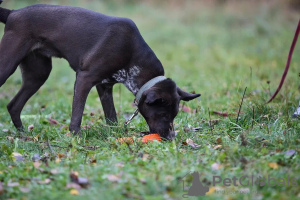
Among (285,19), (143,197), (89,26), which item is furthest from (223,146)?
(285,19)

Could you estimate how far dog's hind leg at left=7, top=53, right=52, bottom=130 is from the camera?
18.1 ft

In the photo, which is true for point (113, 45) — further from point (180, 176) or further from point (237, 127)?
point (180, 176)

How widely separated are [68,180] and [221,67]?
8073mm

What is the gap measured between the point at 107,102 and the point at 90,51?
824 mm

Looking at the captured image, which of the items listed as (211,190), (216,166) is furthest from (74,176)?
(216,166)

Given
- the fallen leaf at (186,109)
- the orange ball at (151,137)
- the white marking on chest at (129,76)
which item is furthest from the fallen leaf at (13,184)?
the fallen leaf at (186,109)

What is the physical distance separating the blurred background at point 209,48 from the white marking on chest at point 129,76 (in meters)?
1.29

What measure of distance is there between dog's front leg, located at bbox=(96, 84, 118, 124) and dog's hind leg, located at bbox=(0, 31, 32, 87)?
3.86ft

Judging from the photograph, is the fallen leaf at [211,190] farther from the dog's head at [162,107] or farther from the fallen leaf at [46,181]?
the dog's head at [162,107]

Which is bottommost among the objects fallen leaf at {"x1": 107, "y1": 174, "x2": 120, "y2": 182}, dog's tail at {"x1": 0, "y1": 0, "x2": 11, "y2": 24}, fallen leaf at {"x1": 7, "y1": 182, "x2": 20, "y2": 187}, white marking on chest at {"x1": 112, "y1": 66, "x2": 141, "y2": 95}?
fallen leaf at {"x1": 7, "y1": 182, "x2": 20, "y2": 187}

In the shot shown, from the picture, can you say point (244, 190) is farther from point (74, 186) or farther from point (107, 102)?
point (107, 102)

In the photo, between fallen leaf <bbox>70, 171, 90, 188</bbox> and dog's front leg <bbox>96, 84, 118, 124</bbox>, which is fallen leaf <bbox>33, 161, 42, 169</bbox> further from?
dog's front leg <bbox>96, 84, 118, 124</bbox>

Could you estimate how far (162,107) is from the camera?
487cm

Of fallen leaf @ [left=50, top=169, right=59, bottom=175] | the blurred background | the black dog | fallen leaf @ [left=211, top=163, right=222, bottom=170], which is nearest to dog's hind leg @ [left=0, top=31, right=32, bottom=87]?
the black dog
